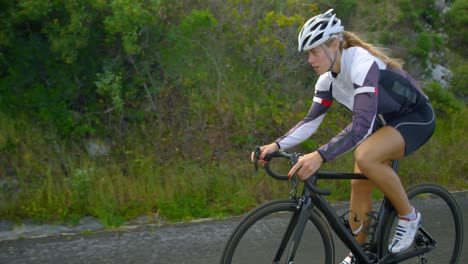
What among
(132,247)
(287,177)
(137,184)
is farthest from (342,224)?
(137,184)

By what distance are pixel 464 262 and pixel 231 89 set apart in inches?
160

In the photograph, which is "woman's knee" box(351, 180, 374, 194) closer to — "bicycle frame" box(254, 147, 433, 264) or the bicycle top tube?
"bicycle frame" box(254, 147, 433, 264)

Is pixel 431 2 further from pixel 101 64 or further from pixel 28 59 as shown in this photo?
pixel 28 59

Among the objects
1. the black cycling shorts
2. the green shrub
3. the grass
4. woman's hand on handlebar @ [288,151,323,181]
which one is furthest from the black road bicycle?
the green shrub

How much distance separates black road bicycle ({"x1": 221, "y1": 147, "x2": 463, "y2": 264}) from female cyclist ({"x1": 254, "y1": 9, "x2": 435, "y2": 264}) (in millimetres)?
94

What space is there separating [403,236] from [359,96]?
1095 millimetres

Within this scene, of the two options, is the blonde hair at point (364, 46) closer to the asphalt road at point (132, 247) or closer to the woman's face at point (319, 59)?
the woman's face at point (319, 59)

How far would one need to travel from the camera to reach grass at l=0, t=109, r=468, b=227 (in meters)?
5.73

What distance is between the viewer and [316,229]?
3.64 meters

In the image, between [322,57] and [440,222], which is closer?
[322,57]

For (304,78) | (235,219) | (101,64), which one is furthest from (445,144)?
(101,64)

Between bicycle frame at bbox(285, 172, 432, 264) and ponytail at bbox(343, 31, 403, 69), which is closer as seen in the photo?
bicycle frame at bbox(285, 172, 432, 264)

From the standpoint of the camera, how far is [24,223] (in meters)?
5.48

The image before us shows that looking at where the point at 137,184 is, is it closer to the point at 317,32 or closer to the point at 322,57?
the point at 322,57
